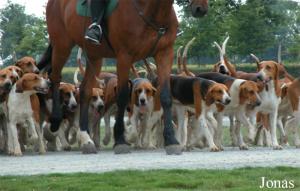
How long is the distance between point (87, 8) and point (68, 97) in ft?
7.25

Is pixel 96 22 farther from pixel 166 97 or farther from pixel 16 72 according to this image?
pixel 16 72

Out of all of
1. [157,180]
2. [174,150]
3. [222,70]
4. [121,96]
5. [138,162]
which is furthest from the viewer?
[222,70]

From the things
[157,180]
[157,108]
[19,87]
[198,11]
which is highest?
[198,11]

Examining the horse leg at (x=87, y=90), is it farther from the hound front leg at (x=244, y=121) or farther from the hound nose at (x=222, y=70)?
the hound nose at (x=222, y=70)

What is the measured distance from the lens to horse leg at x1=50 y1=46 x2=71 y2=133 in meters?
15.0

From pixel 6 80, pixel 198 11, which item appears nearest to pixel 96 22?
pixel 198 11

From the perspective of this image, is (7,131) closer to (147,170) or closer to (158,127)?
(158,127)

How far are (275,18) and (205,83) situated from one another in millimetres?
32534

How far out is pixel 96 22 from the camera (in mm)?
12961

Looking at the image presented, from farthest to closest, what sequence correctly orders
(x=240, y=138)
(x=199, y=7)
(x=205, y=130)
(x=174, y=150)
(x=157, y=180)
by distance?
1. (x=240, y=138)
2. (x=205, y=130)
3. (x=174, y=150)
4. (x=199, y=7)
5. (x=157, y=180)

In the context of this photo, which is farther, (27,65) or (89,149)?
(27,65)

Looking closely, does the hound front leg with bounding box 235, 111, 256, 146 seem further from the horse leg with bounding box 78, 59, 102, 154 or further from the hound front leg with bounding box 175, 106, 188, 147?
the horse leg with bounding box 78, 59, 102, 154

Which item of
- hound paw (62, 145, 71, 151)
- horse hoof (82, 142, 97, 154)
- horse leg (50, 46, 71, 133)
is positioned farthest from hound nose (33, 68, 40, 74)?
horse hoof (82, 142, 97, 154)

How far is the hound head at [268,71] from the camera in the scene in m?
15.1
